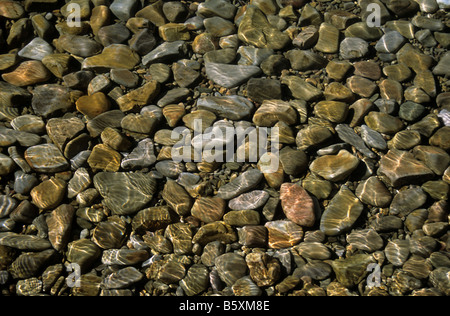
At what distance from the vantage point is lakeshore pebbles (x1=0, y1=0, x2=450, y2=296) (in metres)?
2.69

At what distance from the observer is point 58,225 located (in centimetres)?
285

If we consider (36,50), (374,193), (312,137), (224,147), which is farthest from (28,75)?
(374,193)

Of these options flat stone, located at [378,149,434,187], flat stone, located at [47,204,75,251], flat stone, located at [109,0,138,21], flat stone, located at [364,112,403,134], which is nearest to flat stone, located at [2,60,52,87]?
flat stone, located at [109,0,138,21]

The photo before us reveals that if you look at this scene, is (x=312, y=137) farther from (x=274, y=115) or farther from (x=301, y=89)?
(x=301, y=89)

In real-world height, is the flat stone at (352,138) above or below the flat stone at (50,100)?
below

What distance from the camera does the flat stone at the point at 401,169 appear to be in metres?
A: 2.88

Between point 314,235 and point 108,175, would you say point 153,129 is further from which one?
point 314,235

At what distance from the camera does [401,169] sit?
2906 mm

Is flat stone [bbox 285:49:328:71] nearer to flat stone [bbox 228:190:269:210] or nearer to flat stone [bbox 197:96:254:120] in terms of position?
flat stone [bbox 197:96:254:120]

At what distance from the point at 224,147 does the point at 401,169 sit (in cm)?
142

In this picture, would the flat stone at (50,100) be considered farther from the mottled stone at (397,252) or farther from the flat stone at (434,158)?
the flat stone at (434,158)

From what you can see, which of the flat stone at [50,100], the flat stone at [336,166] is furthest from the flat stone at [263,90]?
the flat stone at [50,100]

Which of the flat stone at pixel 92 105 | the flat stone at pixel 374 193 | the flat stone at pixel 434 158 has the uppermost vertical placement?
the flat stone at pixel 92 105

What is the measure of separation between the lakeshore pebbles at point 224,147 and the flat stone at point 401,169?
0.01m
